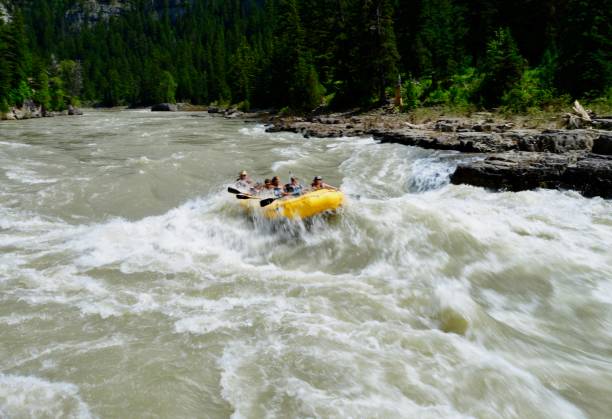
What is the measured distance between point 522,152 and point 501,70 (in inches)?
538

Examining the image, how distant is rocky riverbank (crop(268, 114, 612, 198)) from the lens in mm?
13516

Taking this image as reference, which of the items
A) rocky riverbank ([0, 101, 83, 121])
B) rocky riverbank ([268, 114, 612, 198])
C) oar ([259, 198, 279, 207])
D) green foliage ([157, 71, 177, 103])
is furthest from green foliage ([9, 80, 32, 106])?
oar ([259, 198, 279, 207])

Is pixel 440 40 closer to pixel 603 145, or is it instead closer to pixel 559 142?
pixel 559 142

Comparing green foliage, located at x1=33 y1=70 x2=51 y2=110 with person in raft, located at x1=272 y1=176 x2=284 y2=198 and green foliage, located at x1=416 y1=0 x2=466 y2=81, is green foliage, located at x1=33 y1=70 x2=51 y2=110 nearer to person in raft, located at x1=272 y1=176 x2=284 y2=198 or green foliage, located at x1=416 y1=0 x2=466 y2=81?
green foliage, located at x1=416 y1=0 x2=466 y2=81

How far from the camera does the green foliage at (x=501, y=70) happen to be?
27375mm

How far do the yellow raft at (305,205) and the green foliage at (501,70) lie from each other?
67.5 ft

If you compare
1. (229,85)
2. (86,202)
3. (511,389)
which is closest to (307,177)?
(86,202)

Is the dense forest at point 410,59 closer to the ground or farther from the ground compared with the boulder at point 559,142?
farther from the ground

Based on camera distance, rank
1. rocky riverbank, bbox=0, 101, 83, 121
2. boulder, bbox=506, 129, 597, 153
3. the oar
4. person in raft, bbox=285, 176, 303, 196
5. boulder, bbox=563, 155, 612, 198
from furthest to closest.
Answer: rocky riverbank, bbox=0, 101, 83, 121
boulder, bbox=506, 129, 597, 153
boulder, bbox=563, 155, 612, 198
person in raft, bbox=285, 176, 303, 196
the oar

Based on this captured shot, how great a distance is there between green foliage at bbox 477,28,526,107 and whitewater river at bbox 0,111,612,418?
15909 millimetres

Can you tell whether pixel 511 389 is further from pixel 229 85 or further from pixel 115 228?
pixel 229 85

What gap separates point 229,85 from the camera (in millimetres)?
78875

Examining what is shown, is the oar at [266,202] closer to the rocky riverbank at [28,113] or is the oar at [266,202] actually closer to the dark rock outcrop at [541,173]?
the dark rock outcrop at [541,173]

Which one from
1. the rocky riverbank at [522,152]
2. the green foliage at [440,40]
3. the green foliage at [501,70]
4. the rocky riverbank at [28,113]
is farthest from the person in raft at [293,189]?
the rocky riverbank at [28,113]
